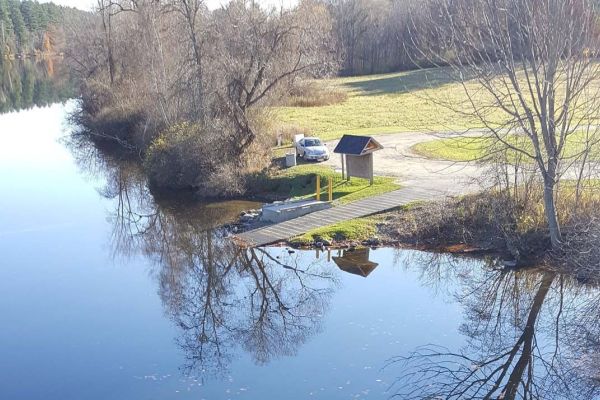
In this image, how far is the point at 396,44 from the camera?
8331 cm

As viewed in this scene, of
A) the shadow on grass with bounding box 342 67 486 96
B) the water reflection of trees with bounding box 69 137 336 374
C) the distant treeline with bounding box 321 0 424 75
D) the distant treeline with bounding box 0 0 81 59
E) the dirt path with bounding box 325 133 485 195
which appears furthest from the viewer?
the distant treeline with bounding box 0 0 81 59

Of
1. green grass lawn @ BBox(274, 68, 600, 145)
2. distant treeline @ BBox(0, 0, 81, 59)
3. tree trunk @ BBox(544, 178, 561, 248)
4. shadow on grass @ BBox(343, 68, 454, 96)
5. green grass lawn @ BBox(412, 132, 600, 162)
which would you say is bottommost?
tree trunk @ BBox(544, 178, 561, 248)

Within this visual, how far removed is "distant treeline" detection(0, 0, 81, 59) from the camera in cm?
12569

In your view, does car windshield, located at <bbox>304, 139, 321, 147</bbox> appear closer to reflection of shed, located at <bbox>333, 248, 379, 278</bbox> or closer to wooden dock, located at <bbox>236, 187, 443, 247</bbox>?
wooden dock, located at <bbox>236, 187, 443, 247</bbox>

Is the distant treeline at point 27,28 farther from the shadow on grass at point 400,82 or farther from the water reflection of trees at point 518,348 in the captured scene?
the water reflection of trees at point 518,348

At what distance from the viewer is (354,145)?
27.5 metres

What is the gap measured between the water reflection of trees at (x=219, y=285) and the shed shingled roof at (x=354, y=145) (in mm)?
5529

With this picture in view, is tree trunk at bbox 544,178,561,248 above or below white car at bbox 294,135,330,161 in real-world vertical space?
below

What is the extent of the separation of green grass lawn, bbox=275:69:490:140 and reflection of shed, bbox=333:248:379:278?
997 centimetres

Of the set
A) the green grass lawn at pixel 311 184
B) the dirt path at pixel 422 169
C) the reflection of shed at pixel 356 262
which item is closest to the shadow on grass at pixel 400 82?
the dirt path at pixel 422 169

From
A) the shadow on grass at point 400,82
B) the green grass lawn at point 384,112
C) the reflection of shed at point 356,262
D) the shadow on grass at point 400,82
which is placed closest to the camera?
the reflection of shed at point 356,262

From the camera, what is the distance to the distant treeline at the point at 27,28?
12569 centimetres

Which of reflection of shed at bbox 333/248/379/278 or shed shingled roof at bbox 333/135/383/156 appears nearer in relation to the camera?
reflection of shed at bbox 333/248/379/278

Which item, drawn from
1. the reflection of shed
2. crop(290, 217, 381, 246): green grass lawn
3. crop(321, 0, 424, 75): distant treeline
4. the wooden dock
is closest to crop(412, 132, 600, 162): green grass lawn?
the wooden dock
